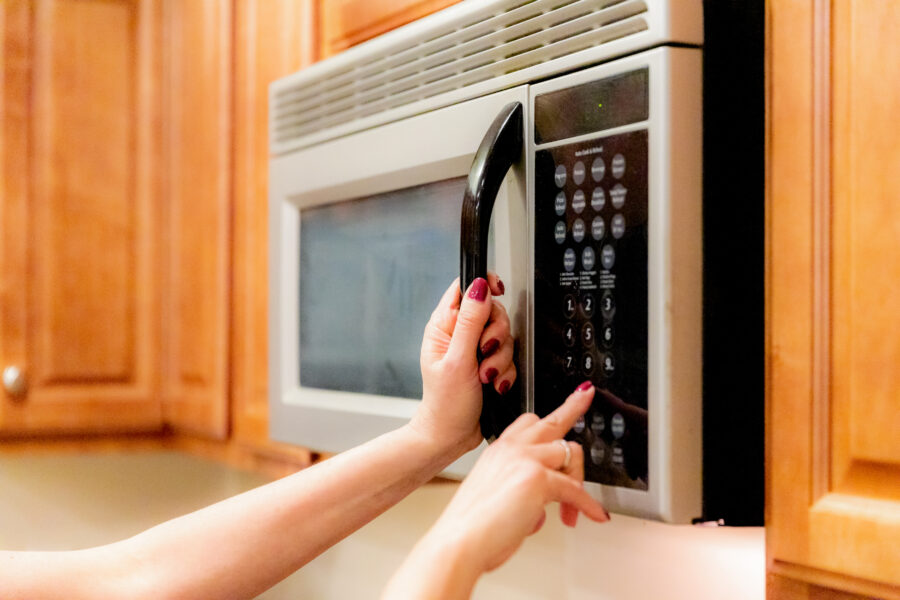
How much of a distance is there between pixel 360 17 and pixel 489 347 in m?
0.48

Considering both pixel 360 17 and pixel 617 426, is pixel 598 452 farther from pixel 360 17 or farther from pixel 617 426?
pixel 360 17

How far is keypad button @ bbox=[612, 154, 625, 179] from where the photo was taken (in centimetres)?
54

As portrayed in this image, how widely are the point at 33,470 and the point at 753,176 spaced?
1.66 m

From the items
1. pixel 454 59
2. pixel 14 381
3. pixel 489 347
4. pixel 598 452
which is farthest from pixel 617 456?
pixel 14 381

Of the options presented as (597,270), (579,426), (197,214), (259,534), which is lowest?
(259,534)

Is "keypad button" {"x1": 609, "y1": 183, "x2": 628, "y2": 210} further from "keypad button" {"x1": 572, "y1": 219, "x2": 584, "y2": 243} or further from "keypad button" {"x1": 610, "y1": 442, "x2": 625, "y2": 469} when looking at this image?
"keypad button" {"x1": 610, "y1": 442, "x2": 625, "y2": 469}

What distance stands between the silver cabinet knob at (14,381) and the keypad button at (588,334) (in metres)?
1.07

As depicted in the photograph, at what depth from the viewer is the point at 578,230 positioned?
1.85ft

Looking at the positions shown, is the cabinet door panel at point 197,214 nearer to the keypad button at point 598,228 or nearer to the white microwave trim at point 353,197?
the white microwave trim at point 353,197

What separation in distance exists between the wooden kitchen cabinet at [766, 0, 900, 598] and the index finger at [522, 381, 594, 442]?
12 centimetres

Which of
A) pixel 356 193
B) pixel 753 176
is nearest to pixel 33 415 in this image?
pixel 356 193

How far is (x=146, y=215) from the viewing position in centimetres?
138

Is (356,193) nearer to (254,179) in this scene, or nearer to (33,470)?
(254,179)

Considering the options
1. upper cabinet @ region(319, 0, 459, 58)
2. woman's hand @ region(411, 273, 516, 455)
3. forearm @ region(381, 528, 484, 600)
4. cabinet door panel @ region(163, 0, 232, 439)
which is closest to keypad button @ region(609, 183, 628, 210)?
woman's hand @ region(411, 273, 516, 455)
